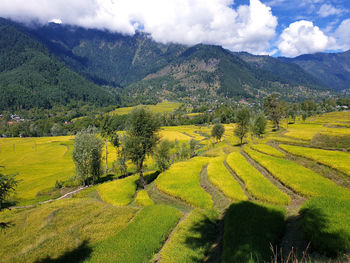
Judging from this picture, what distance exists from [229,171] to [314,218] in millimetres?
22523

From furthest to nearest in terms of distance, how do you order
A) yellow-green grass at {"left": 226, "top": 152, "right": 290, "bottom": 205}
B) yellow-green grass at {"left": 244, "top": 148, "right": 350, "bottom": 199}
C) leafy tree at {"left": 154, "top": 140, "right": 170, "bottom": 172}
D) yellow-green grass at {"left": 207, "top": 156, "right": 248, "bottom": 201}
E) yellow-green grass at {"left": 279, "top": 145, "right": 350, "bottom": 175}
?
leafy tree at {"left": 154, "top": 140, "right": 170, "bottom": 172}
yellow-green grass at {"left": 207, "top": 156, "right": 248, "bottom": 201}
yellow-green grass at {"left": 279, "top": 145, "right": 350, "bottom": 175}
yellow-green grass at {"left": 226, "top": 152, "right": 290, "bottom": 205}
yellow-green grass at {"left": 244, "top": 148, "right": 350, "bottom": 199}

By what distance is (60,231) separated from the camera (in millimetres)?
18016

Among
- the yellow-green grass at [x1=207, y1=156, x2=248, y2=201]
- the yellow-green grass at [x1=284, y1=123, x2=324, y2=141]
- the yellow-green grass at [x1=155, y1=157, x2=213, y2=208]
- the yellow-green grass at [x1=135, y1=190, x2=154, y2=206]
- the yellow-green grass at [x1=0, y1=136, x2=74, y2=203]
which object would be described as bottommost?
the yellow-green grass at [x1=0, y1=136, x2=74, y2=203]

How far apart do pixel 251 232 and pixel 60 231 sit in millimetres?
18829

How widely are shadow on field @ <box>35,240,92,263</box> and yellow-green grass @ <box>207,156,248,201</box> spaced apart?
17.7 metres

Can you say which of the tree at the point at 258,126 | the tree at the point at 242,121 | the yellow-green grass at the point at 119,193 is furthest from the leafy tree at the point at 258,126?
the yellow-green grass at the point at 119,193

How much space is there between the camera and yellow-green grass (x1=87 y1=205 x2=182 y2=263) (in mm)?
13935

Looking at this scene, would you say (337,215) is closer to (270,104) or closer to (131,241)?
(131,241)

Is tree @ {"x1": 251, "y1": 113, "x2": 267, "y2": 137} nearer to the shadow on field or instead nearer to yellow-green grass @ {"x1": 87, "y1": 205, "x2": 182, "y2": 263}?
yellow-green grass @ {"x1": 87, "y1": 205, "x2": 182, "y2": 263}

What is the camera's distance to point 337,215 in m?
12.3

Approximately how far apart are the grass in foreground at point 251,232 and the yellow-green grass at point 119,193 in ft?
62.3

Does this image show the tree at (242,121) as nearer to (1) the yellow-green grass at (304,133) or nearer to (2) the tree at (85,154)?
(1) the yellow-green grass at (304,133)

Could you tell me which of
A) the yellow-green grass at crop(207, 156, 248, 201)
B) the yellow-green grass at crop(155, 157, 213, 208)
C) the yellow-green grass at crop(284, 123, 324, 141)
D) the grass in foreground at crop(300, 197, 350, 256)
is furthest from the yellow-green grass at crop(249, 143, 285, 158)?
the grass in foreground at crop(300, 197, 350, 256)

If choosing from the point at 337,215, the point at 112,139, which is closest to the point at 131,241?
the point at 337,215
